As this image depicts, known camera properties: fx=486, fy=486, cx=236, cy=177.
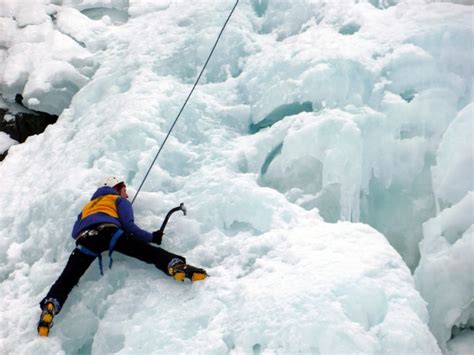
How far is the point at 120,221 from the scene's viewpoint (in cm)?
417

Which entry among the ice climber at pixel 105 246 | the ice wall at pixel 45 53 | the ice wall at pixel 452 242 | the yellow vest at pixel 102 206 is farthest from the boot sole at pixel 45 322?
the ice wall at pixel 45 53

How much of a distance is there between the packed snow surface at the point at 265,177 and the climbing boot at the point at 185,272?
95 millimetres

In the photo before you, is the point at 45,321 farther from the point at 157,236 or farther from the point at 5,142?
the point at 5,142

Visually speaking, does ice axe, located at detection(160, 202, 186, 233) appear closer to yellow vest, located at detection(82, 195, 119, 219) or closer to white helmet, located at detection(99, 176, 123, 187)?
Answer: yellow vest, located at detection(82, 195, 119, 219)

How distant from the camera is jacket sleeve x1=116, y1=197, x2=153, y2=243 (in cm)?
403

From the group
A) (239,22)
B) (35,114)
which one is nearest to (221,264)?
(239,22)

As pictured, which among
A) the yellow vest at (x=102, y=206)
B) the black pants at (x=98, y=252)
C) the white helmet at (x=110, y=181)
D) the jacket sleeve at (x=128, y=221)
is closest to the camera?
the black pants at (x=98, y=252)

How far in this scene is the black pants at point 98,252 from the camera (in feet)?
12.7

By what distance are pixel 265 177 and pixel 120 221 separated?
1.48m

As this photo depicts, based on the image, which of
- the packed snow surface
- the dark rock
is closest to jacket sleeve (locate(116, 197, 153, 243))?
the packed snow surface

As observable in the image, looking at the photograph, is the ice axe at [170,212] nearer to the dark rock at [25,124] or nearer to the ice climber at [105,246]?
the ice climber at [105,246]

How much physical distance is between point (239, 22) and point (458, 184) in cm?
353

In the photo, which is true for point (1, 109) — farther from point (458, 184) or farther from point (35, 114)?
point (458, 184)

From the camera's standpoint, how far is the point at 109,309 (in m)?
3.79
